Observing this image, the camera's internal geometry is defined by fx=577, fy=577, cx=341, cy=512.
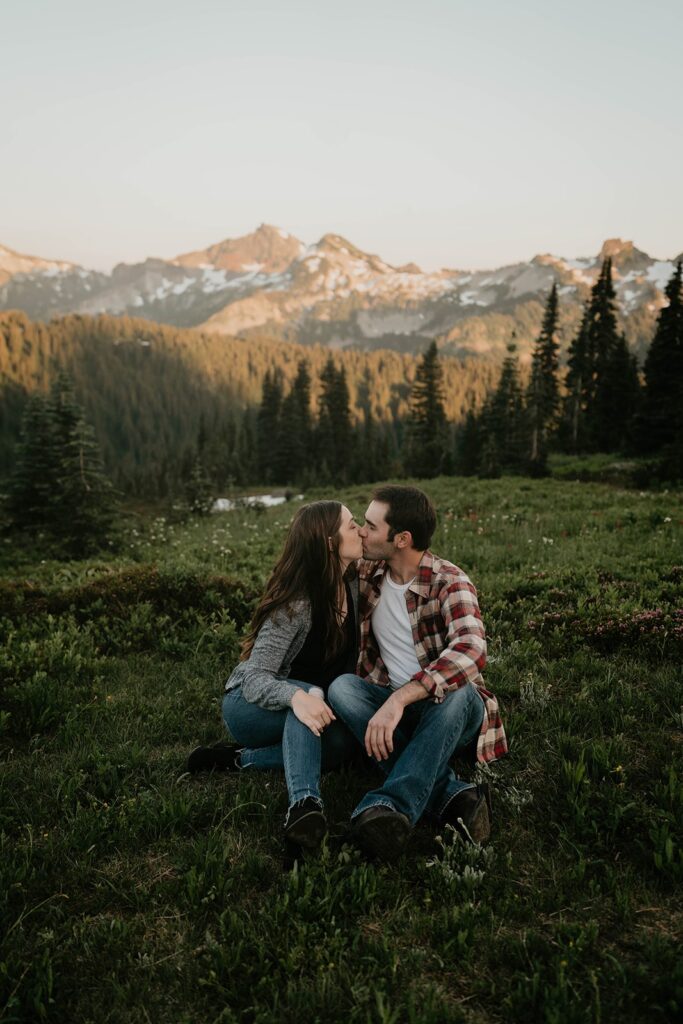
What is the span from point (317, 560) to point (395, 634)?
871mm

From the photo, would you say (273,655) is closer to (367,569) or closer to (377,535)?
(367,569)

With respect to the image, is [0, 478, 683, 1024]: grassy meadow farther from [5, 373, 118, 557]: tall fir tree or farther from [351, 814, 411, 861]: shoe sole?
[5, 373, 118, 557]: tall fir tree

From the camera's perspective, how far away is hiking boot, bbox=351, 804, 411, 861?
3461 millimetres

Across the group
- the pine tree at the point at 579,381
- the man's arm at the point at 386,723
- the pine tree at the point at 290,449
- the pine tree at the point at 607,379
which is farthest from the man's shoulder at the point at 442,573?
the pine tree at the point at 290,449

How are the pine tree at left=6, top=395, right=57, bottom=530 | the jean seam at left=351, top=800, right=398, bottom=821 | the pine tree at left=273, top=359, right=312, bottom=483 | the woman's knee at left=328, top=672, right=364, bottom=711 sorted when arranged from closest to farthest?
the jean seam at left=351, top=800, right=398, bottom=821 < the woman's knee at left=328, top=672, right=364, bottom=711 < the pine tree at left=6, top=395, right=57, bottom=530 < the pine tree at left=273, top=359, right=312, bottom=483

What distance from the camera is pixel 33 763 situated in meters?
4.68

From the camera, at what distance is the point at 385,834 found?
3.49 m

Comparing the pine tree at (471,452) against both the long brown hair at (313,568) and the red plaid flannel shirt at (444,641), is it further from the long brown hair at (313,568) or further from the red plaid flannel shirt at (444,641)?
the long brown hair at (313,568)

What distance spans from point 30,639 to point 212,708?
3.00m

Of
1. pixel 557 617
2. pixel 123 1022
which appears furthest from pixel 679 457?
pixel 123 1022

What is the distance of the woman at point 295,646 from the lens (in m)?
4.27

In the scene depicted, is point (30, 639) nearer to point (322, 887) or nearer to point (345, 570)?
point (345, 570)

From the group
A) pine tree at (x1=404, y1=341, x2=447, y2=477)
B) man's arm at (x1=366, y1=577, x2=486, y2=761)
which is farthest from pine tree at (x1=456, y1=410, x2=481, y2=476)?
man's arm at (x1=366, y1=577, x2=486, y2=761)

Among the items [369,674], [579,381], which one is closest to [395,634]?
[369,674]
